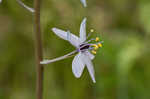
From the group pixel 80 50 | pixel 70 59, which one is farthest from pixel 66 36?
pixel 70 59

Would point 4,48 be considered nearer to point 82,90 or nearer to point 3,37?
point 3,37

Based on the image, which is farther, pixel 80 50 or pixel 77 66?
pixel 80 50

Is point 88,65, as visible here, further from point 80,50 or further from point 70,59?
point 70,59

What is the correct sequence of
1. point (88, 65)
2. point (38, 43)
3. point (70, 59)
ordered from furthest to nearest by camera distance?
point (70, 59), point (88, 65), point (38, 43)

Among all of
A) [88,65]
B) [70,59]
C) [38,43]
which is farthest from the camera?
[70,59]

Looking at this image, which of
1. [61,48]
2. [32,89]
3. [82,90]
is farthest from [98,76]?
[32,89]

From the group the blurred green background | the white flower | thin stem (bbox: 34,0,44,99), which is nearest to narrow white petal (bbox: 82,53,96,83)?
the white flower

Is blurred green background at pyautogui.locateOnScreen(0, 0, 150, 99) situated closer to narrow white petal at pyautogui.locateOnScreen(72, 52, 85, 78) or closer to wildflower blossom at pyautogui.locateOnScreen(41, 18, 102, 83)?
wildflower blossom at pyautogui.locateOnScreen(41, 18, 102, 83)
